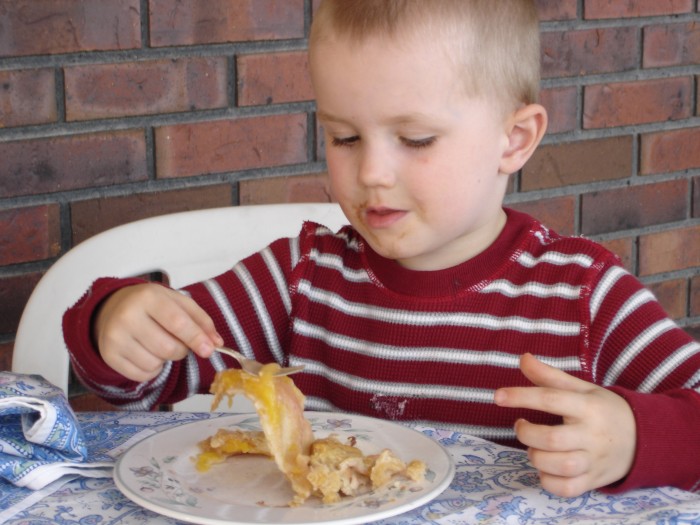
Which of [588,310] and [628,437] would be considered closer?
[628,437]

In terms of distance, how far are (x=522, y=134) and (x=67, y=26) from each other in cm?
71

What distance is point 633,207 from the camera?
244cm

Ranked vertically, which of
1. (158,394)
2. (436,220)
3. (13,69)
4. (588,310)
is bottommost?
(158,394)

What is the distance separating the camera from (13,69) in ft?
5.45

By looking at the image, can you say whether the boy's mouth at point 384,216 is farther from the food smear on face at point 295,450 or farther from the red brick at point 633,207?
the red brick at point 633,207

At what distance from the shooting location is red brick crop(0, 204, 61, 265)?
1725 mm

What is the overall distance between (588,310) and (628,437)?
0.32 metres

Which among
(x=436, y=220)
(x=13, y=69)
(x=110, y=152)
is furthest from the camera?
(x=110, y=152)

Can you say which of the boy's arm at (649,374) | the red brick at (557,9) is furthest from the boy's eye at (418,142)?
the red brick at (557,9)

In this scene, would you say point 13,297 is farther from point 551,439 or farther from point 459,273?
point 551,439

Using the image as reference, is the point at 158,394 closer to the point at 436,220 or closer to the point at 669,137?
the point at 436,220

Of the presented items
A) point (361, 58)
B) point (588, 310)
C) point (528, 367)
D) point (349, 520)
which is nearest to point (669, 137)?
point (588, 310)

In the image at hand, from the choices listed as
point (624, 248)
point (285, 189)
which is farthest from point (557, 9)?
point (285, 189)

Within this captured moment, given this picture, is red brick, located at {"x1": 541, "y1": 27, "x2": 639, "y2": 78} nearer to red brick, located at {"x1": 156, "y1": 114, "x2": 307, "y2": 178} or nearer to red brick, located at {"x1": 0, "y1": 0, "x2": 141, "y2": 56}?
red brick, located at {"x1": 156, "y1": 114, "x2": 307, "y2": 178}
